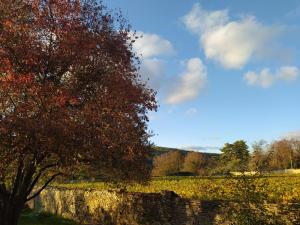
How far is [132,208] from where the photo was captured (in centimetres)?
2758

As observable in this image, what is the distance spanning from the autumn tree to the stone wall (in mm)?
3517

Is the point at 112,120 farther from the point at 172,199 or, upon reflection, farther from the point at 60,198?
the point at 60,198

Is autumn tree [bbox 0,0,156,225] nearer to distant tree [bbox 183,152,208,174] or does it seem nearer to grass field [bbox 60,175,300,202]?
grass field [bbox 60,175,300,202]

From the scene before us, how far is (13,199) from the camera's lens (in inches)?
865

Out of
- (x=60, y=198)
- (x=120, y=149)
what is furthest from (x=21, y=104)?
(x=60, y=198)

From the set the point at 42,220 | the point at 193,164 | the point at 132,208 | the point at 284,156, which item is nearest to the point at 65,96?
the point at 132,208

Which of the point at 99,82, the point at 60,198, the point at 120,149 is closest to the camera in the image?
the point at 120,149

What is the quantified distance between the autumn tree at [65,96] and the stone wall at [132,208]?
Result: 11.5 feet

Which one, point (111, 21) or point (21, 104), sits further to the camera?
point (111, 21)

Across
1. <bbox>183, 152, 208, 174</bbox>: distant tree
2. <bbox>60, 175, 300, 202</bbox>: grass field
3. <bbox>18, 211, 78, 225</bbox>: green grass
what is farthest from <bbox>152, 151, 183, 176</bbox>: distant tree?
<bbox>18, 211, 78, 225</bbox>: green grass

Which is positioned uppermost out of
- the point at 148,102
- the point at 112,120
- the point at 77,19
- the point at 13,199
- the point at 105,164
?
the point at 77,19

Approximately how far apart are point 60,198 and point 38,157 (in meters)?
21.2

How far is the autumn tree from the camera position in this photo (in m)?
17.6

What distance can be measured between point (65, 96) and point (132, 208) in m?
11.7
